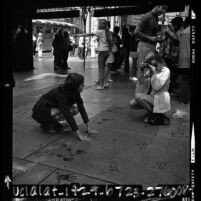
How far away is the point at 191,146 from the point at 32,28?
109 cm

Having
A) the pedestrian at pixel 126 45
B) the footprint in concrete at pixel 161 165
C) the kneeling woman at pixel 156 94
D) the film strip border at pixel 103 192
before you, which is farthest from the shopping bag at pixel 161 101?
the pedestrian at pixel 126 45

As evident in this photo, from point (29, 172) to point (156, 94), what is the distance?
79.8 inches

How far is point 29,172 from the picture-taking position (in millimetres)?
2527

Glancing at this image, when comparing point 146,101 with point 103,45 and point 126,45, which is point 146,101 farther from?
point 126,45

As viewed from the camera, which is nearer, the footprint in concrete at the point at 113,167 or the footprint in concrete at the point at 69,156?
the footprint in concrete at the point at 113,167

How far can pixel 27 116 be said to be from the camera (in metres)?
4.18

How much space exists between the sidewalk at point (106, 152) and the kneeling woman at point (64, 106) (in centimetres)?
16

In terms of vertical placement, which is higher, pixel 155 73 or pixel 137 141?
pixel 155 73

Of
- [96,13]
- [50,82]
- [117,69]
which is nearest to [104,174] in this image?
[96,13]

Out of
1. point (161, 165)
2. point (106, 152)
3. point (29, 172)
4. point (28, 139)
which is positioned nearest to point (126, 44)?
point (28, 139)

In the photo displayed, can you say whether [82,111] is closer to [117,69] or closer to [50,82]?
[50,82]

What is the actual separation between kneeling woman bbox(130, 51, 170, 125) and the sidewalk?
0.17 meters

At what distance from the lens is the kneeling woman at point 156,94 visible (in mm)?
3639

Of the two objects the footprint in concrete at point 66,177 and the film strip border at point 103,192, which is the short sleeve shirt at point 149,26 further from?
the film strip border at point 103,192
